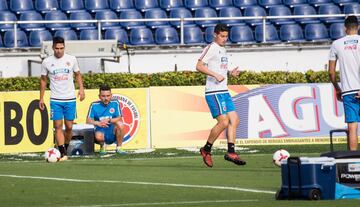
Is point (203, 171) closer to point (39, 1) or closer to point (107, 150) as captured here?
point (107, 150)

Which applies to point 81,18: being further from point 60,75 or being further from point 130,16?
point 60,75

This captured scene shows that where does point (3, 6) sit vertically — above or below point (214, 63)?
above

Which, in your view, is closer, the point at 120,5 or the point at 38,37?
the point at 38,37

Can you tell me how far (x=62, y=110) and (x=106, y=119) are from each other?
2266 mm

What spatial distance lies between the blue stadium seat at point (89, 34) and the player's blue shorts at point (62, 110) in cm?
891

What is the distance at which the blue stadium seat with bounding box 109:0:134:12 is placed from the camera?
30406 mm

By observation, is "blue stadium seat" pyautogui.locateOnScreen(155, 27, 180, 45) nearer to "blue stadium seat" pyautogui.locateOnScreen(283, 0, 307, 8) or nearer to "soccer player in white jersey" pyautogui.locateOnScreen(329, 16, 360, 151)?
"blue stadium seat" pyautogui.locateOnScreen(283, 0, 307, 8)

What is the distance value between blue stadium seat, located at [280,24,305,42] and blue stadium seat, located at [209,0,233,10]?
1.73 m

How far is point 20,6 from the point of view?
98.6ft

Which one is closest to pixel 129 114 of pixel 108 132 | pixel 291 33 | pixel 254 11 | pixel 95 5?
pixel 108 132

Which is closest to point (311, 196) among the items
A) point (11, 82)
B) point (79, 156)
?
point (79, 156)

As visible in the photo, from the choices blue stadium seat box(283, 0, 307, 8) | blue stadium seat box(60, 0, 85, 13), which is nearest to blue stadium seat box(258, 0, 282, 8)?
blue stadium seat box(283, 0, 307, 8)

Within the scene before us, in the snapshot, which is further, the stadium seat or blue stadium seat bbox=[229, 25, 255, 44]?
the stadium seat

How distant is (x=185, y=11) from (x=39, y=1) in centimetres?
373
